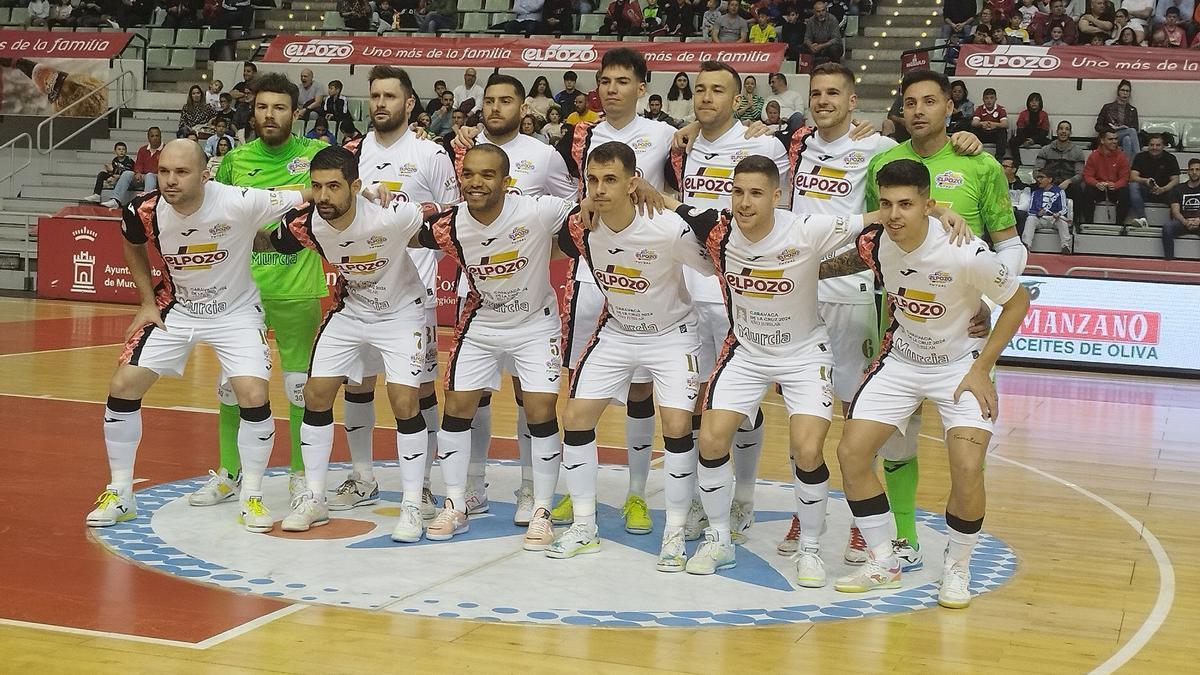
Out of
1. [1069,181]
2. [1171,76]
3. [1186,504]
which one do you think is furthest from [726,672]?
[1171,76]

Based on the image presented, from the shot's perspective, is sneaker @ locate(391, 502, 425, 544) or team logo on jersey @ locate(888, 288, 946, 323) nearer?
team logo on jersey @ locate(888, 288, 946, 323)

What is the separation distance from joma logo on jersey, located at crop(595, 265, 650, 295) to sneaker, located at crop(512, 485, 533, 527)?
148 centimetres

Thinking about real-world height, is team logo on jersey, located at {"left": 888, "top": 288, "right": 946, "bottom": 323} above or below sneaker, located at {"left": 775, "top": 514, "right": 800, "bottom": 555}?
above

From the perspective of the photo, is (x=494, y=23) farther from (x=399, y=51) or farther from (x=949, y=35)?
(x=949, y=35)

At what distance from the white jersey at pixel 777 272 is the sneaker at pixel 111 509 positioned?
3522 mm

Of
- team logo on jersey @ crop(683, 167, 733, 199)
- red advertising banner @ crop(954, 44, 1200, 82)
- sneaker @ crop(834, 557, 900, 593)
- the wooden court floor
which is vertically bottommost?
the wooden court floor

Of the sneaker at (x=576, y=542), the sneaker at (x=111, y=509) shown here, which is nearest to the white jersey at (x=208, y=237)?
the sneaker at (x=111, y=509)

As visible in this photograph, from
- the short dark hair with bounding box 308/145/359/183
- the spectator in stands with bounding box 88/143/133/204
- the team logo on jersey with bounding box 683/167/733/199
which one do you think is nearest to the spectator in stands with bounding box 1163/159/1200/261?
the team logo on jersey with bounding box 683/167/733/199

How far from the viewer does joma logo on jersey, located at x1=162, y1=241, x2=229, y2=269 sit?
24.3ft

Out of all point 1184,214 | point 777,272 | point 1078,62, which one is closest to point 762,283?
point 777,272

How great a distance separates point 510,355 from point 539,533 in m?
1.03

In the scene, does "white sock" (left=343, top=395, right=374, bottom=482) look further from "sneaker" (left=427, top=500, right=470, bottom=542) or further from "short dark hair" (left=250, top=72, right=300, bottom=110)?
"short dark hair" (left=250, top=72, right=300, bottom=110)

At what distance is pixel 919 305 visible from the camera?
629 cm

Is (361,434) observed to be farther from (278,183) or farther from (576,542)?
(576,542)
